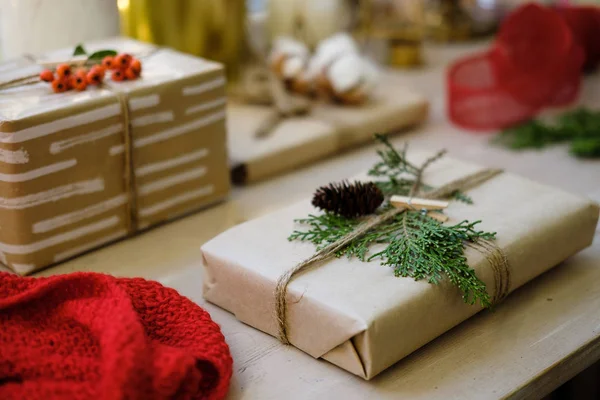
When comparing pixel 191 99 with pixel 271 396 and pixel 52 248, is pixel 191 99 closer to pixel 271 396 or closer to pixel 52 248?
pixel 52 248

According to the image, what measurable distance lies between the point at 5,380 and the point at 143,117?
26cm

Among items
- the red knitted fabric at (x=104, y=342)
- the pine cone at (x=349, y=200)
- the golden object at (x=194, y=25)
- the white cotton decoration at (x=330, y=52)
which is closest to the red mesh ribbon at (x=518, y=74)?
the white cotton decoration at (x=330, y=52)

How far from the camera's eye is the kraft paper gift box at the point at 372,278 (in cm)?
47

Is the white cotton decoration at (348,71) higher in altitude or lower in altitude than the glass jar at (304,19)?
lower

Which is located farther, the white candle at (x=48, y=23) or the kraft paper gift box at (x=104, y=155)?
the white candle at (x=48, y=23)

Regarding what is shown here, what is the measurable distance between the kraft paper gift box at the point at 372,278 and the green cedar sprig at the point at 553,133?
0.25 m

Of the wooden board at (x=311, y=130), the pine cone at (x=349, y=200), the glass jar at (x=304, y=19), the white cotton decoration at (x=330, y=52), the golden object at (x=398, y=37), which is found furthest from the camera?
the golden object at (x=398, y=37)

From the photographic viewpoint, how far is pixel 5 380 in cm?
45

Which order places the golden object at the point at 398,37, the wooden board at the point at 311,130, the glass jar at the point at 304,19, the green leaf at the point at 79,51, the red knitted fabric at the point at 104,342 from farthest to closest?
the golden object at the point at 398,37 < the glass jar at the point at 304,19 < the wooden board at the point at 311,130 < the green leaf at the point at 79,51 < the red knitted fabric at the point at 104,342

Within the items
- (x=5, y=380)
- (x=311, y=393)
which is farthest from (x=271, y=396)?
(x=5, y=380)

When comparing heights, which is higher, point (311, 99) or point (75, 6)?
point (75, 6)

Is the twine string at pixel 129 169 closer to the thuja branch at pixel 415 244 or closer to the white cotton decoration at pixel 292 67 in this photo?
the thuja branch at pixel 415 244

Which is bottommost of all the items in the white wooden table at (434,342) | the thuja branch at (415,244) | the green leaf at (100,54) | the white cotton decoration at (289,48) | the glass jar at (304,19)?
the white wooden table at (434,342)

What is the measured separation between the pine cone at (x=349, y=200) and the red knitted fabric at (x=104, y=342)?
0.41ft
